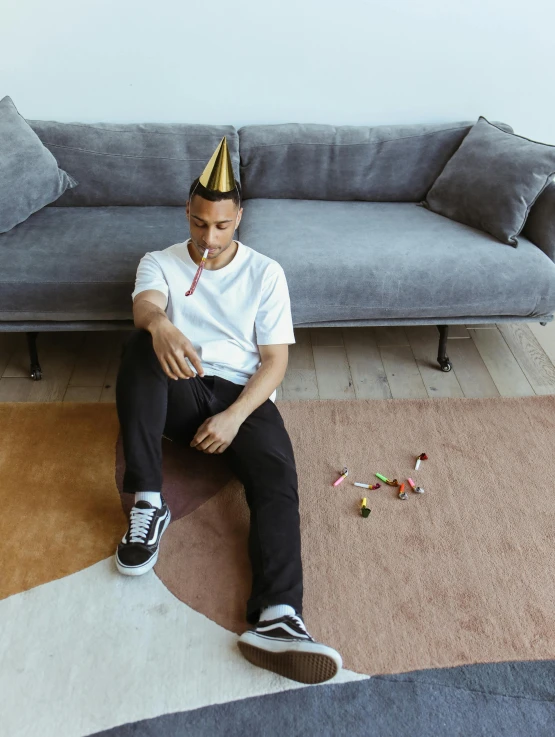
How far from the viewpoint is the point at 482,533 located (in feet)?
5.97

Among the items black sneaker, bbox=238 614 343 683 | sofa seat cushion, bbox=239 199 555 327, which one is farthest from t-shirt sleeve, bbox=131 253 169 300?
black sneaker, bbox=238 614 343 683

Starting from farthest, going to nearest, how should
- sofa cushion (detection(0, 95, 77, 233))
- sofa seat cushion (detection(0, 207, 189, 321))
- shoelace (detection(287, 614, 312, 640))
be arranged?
sofa cushion (detection(0, 95, 77, 233))
sofa seat cushion (detection(0, 207, 189, 321))
shoelace (detection(287, 614, 312, 640))

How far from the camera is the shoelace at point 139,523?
5.50 ft

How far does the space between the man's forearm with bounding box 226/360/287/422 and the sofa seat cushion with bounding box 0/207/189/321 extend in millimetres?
646

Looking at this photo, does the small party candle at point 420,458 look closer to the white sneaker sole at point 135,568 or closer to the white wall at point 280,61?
the white sneaker sole at point 135,568

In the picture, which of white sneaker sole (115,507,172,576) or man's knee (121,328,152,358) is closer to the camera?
white sneaker sole (115,507,172,576)

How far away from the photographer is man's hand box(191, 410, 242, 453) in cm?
172

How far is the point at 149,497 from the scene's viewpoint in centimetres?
174

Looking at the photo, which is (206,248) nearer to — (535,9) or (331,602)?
(331,602)

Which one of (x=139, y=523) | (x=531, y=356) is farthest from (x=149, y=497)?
(x=531, y=356)

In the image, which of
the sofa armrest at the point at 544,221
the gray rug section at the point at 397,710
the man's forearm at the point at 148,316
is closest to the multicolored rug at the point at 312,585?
the gray rug section at the point at 397,710

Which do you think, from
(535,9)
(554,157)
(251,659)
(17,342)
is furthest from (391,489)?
(535,9)

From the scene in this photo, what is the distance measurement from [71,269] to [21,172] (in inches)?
18.7

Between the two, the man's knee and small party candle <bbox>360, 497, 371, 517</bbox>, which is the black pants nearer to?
the man's knee
